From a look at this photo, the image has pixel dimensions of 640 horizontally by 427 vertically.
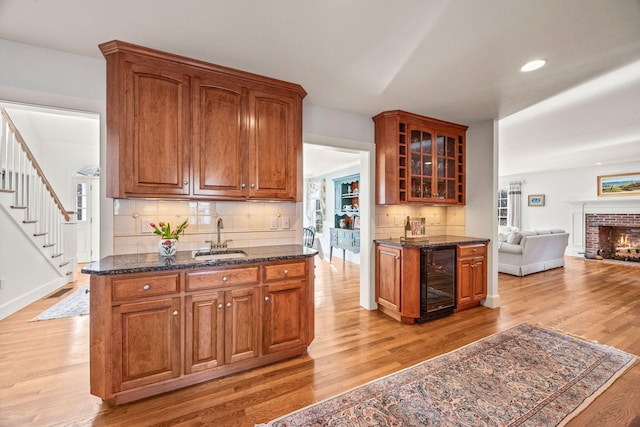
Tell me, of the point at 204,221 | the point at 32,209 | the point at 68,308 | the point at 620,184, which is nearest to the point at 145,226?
the point at 204,221

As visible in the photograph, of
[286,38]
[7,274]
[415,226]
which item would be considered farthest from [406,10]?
[7,274]

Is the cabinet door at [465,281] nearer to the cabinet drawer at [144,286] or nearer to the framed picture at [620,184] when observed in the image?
the cabinet drawer at [144,286]

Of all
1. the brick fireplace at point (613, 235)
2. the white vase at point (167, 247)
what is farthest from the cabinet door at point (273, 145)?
the brick fireplace at point (613, 235)

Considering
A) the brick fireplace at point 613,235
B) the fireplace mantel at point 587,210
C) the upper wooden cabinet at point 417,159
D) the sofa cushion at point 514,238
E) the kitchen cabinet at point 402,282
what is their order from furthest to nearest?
the brick fireplace at point 613,235 → the fireplace mantel at point 587,210 → the sofa cushion at point 514,238 → the upper wooden cabinet at point 417,159 → the kitchen cabinet at point 402,282

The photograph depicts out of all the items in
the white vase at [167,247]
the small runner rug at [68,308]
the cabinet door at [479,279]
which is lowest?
the small runner rug at [68,308]

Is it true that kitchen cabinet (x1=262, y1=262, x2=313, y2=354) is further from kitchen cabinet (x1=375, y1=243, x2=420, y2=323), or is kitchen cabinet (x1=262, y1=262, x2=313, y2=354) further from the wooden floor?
kitchen cabinet (x1=375, y1=243, x2=420, y2=323)

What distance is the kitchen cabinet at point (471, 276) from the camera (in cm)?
324

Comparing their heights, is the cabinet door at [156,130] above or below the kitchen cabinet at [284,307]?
above

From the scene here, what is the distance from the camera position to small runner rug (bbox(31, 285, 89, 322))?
306 cm

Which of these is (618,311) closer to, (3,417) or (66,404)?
(66,404)

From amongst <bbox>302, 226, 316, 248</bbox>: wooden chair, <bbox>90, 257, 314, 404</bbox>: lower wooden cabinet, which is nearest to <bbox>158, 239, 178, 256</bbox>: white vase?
<bbox>90, 257, 314, 404</bbox>: lower wooden cabinet

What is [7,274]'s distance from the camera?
10.3 ft

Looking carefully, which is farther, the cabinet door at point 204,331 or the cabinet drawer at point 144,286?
the cabinet door at point 204,331

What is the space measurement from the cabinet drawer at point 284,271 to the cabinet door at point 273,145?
0.64 metres
